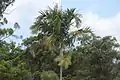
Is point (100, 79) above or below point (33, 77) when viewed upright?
below

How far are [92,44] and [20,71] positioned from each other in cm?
747

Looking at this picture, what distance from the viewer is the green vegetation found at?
2080 cm

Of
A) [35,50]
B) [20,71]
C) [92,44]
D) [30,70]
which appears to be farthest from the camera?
[30,70]

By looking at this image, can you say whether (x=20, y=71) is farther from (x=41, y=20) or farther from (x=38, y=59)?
(x=41, y=20)

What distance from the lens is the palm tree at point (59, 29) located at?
811 inches

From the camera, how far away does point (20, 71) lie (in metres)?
31.1

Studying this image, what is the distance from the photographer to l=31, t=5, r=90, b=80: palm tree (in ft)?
67.6

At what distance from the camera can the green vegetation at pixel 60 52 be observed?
68.2 ft

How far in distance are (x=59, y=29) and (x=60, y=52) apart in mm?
1327

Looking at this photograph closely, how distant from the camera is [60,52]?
2086cm

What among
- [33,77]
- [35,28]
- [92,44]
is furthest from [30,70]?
[35,28]

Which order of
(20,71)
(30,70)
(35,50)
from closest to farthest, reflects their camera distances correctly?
1. (35,50)
2. (20,71)
3. (30,70)

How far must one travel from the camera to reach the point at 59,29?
2052cm

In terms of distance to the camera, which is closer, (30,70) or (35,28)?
(35,28)
